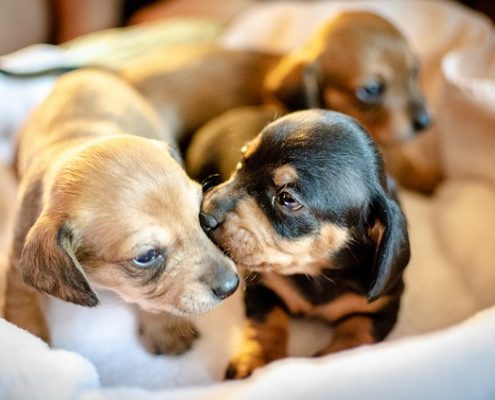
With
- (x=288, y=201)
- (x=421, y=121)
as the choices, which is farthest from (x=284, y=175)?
(x=421, y=121)

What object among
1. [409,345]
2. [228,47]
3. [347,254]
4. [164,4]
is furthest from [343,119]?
[164,4]

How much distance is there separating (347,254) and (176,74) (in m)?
1.32

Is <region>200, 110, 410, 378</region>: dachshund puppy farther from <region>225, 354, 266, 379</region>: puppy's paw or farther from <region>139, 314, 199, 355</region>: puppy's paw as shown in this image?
<region>139, 314, 199, 355</region>: puppy's paw

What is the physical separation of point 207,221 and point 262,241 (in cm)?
15

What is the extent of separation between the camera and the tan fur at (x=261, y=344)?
176cm

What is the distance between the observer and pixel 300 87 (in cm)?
247

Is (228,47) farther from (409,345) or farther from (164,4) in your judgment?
(409,345)

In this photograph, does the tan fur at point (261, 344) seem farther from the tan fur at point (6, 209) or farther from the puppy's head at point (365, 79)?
the puppy's head at point (365, 79)

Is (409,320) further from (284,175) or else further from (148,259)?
(148,259)

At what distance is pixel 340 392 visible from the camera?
1426mm

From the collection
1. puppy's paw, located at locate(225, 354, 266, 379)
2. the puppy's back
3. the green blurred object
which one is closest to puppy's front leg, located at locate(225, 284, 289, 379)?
puppy's paw, located at locate(225, 354, 266, 379)

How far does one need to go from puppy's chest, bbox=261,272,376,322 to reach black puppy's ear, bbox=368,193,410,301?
17 centimetres

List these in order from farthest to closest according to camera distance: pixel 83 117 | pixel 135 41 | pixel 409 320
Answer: pixel 135 41
pixel 83 117
pixel 409 320

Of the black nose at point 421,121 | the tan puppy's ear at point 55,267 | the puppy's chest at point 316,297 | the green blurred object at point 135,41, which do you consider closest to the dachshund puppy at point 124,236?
the tan puppy's ear at point 55,267
